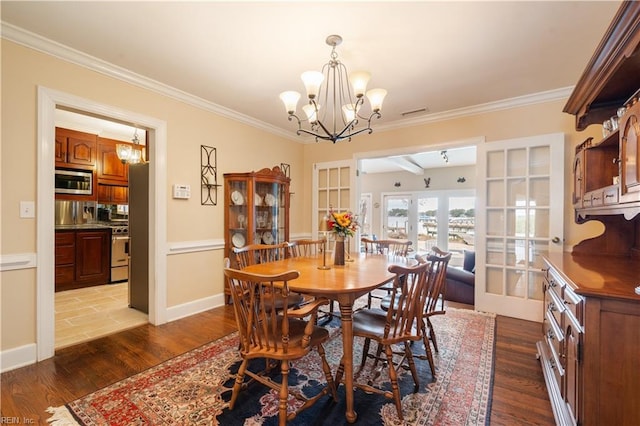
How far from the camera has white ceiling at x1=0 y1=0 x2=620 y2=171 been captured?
1.92 m

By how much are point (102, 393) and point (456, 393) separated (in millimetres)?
2370

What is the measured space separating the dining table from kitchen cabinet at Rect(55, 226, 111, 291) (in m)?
3.90

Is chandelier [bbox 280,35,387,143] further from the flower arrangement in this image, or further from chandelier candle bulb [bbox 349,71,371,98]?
the flower arrangement

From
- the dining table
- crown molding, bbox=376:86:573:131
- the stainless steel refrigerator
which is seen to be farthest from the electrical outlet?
crown molding, bbox=376:86:573:131

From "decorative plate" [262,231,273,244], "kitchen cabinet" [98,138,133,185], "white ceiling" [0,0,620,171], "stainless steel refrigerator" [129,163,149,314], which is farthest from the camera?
"kitchen cabinet" [98,138,133,185]

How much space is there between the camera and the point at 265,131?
444 cm

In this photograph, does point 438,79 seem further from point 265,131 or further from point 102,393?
point 102,393

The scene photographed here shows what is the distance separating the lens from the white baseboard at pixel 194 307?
3227 mm

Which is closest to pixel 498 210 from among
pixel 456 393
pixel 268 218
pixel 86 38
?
pixel 456 393

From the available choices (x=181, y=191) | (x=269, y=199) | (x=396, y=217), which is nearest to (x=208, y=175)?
(x=181, y=191)

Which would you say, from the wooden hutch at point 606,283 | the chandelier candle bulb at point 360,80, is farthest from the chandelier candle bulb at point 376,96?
the wooden hutch at point 606,283

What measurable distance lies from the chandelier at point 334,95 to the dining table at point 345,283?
111cm

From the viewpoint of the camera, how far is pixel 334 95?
10.7ft

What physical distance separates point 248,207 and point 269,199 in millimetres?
404
